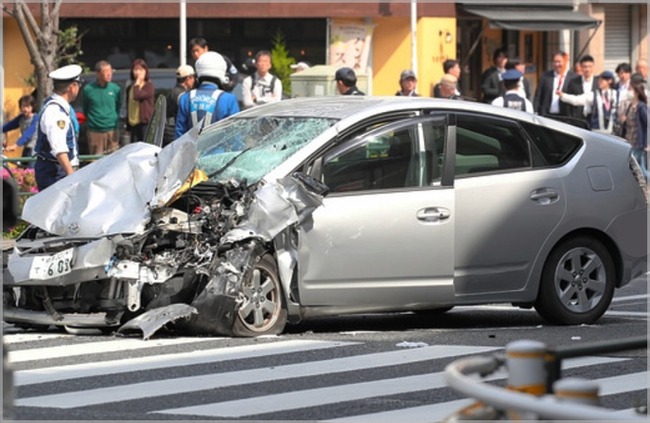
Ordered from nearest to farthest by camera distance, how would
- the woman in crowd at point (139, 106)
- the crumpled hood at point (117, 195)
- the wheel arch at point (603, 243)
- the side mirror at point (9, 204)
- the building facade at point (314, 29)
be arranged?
the side mirror at point (9, 204) < the crumpled hood at point (117, 195) < the wheel arch at point (603, 243) < the woman in crowd at point (139, 106) < the building facade at point (314, 29)

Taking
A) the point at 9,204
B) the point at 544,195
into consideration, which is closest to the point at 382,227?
the point at 544,195

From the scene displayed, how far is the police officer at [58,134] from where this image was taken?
14.2 m

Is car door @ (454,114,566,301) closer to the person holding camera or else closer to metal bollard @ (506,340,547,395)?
metal bollard @ (506,340,547,395)

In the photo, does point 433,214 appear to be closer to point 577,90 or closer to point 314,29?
point 577,90

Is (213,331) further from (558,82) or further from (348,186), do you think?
(558,82)

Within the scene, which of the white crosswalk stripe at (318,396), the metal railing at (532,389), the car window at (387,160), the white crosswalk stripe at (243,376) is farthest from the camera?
the car window at (387,160)

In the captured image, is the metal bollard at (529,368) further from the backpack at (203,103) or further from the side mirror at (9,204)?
the backpack at (203,103)

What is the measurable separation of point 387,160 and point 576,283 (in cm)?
172

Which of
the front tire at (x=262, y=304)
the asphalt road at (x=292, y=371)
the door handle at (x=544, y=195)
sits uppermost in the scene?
the door handle at (x=544, y=195)

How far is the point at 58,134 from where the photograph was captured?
14.2 meters

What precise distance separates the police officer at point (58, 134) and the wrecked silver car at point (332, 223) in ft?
8.43

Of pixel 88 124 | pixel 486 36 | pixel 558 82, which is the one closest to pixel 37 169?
pixel 88 124

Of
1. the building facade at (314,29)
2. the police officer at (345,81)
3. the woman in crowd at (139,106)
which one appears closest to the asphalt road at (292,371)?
the police officer at (345,81)

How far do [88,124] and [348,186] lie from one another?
13148 millimetres
